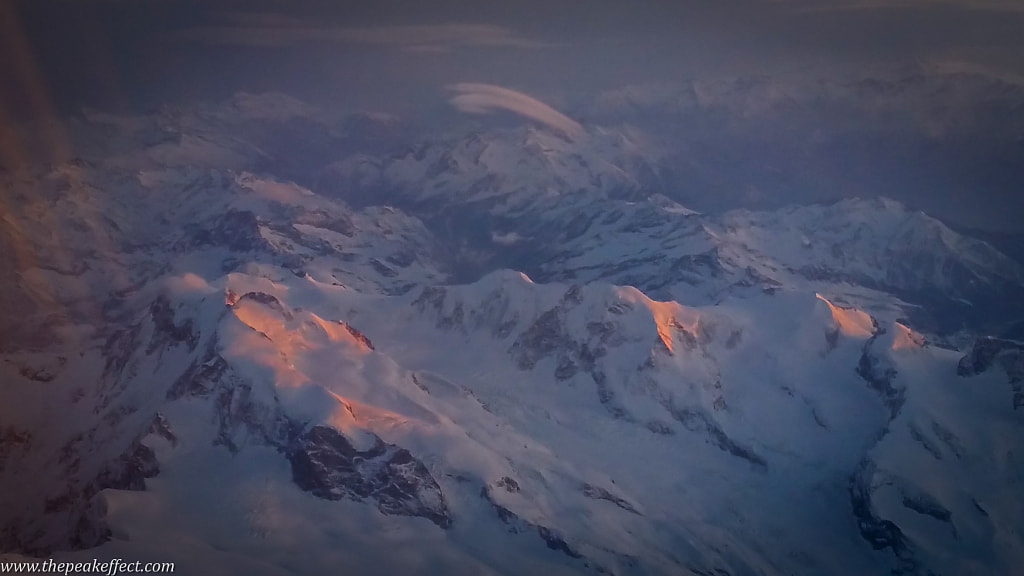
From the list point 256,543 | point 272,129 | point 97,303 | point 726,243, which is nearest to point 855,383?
point 256,543

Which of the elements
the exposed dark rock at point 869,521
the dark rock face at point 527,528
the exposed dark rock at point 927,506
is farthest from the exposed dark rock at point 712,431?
the dark rock face at point 527,528

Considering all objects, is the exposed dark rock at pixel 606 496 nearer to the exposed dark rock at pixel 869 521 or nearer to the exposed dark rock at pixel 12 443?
the exposed dark rock at pixel 869 521

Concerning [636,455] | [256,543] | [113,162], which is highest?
[256,543]

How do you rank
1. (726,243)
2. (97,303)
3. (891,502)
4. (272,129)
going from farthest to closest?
(272,129), (726,243), (97,303), (891,502)

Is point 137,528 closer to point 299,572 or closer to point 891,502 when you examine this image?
point 299,572

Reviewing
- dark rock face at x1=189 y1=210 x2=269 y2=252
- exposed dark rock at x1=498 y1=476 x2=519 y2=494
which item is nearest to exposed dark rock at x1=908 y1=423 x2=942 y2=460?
exposed dark rock at x1=498 y1=476 x2=519 y2=494

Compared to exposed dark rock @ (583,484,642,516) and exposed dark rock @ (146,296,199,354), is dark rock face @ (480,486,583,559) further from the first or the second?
exposed dark rock @ (146,296,199,354)
